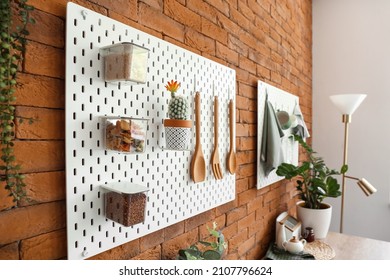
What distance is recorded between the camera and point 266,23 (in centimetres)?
164

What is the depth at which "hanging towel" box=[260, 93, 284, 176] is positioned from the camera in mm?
1497

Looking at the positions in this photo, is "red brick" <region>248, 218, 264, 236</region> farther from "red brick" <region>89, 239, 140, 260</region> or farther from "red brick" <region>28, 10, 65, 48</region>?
"red brick" <region>28, 10, 65, 48</region>

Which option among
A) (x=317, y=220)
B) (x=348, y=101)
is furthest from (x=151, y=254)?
(x=348, y=101)

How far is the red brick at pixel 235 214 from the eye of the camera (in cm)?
126

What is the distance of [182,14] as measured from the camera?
0.98 meters

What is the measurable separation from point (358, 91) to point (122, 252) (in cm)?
255

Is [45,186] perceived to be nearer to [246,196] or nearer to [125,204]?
[125,204]

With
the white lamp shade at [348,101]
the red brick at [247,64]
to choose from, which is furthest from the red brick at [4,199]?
the white lamp shade at [348,101]

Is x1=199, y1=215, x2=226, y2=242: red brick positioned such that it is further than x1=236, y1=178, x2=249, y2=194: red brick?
No

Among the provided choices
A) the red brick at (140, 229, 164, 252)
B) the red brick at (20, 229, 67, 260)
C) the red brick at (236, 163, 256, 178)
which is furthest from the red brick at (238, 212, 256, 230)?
the red brick at (20, 229, 67, 260)

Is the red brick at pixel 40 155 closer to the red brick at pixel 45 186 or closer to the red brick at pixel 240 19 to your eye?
the red brick at pixel 45 186

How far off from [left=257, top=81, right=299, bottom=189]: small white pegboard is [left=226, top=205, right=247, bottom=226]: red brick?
19cm
